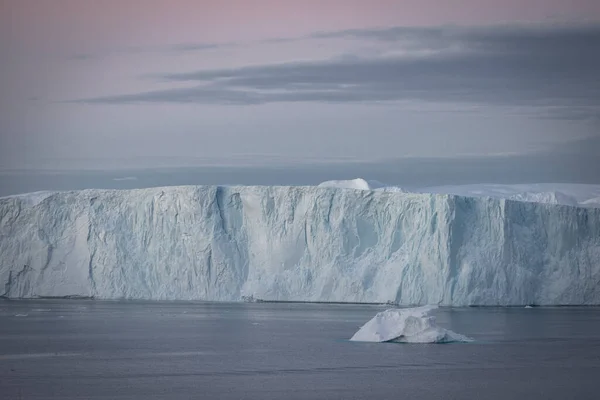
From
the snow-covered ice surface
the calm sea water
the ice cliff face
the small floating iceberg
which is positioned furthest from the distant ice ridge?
the small floating iceberg

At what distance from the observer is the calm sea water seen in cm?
1373

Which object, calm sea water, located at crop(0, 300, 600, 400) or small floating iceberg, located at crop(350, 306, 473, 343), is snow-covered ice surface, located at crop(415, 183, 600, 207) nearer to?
calm sea water, located at crop(0, 300, 600, 400)

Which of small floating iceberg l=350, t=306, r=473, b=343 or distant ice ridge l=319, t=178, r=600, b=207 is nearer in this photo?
small floating iceberg l=350, t=306, r=473, b=343

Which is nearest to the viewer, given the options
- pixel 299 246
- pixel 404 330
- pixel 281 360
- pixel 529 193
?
pixel 281 360

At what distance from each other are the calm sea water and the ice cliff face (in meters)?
2.45

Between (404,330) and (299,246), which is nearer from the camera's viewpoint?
(404,330)

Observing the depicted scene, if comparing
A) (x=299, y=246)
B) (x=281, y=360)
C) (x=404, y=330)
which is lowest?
(x=281, y=360)

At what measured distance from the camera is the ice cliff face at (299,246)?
3123 cm

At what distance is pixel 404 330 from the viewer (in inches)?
797

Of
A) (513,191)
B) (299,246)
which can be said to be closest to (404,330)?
(299,246)

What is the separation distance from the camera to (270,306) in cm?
3762

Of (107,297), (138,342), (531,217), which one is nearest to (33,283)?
(107,297)

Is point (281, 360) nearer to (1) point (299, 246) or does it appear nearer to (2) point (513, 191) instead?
(1) point (299, 246)

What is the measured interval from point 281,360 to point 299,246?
1495 centimetres
